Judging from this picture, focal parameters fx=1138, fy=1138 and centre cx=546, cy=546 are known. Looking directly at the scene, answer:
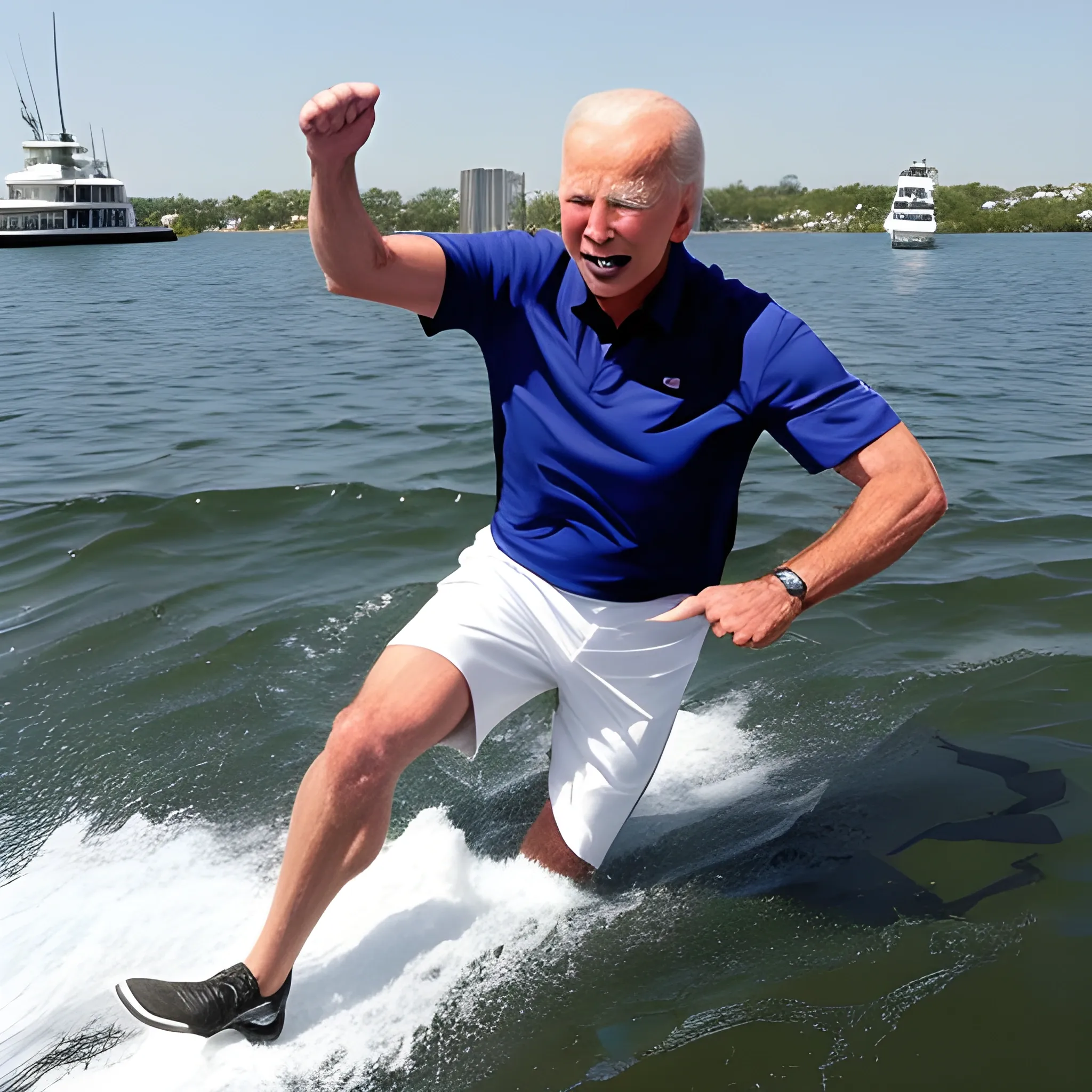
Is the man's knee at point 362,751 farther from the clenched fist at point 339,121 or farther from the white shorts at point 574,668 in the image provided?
the clenched fist at point 339,121

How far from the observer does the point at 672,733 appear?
466 cm

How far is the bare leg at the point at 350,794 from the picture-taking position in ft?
8.59

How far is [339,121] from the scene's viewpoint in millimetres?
2484

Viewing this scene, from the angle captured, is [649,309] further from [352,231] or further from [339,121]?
[339,121]

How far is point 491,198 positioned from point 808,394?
13.9 m

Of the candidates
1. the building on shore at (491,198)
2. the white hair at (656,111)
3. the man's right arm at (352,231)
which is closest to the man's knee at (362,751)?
the man's right arm at (352,231)

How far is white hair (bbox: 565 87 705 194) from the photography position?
2.59m

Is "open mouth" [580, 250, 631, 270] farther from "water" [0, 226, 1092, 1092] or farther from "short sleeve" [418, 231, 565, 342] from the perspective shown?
"water" [0, 226, 1092, 1092]

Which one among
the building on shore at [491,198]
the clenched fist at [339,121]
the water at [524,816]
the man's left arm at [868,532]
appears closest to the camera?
the clenched fist at [339,121]

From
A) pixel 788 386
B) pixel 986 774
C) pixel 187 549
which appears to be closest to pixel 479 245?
pixel 788 386

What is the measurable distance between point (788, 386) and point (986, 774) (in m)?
2.15

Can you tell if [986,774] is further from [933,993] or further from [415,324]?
[415,324]

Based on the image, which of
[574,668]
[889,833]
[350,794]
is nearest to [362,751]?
[350,794]

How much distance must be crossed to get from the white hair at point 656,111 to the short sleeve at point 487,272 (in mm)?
359
